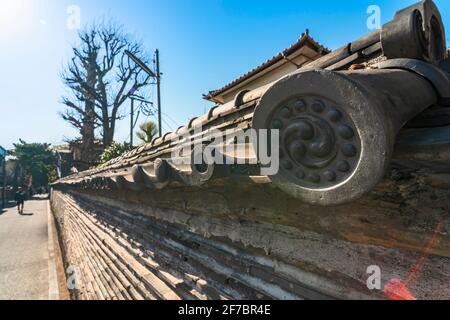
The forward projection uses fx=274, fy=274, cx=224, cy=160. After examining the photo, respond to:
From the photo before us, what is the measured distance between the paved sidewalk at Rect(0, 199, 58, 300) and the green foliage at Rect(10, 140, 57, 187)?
28866 millimetres

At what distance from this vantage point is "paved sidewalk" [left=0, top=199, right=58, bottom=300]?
742cm

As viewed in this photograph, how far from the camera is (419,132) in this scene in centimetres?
88

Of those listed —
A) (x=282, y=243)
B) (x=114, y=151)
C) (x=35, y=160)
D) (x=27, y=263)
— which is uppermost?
(x=35, y=160)

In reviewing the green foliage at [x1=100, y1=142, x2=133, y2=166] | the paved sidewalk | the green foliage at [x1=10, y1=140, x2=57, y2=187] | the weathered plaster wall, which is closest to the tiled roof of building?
the weathered plaster wall

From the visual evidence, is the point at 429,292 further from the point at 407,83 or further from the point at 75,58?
the point at 75,58

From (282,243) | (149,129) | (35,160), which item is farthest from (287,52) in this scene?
(35,160)

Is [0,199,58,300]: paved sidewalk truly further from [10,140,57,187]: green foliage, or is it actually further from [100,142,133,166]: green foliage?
[10,140,57,187]: green foliage

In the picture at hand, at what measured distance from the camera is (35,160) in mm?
41312

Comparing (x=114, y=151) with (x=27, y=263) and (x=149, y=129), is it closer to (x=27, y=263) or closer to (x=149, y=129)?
(x=149, y=129)

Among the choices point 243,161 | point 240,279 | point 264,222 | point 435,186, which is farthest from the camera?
point 240,279

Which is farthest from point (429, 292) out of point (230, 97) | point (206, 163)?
point (230, 97)

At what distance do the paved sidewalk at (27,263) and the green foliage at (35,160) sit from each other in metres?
28.9

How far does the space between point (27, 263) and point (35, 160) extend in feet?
125

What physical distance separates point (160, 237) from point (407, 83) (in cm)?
258
